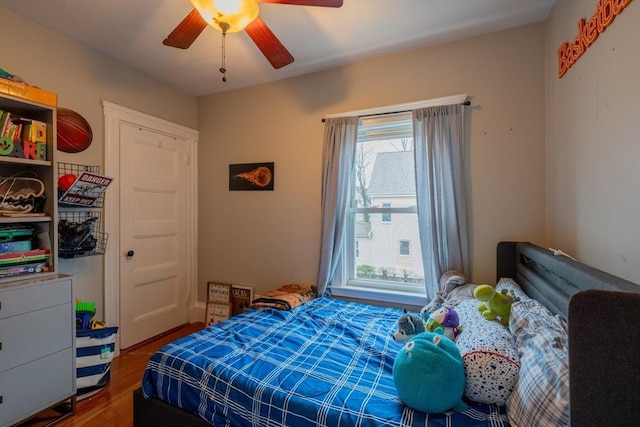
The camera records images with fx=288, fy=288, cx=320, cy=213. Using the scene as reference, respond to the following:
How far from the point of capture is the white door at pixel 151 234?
2.69 m

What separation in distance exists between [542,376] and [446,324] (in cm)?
57

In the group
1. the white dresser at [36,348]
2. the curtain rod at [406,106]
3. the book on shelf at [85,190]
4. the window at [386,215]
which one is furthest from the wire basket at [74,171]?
the window at [386,215]

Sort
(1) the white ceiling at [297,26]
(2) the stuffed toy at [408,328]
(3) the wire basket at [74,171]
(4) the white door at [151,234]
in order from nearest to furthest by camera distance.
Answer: (2) the stuffed toy at [408,328]
(1) the white ceiling at [297,26]
(3) the wire basket at [74,171]
(4) the white door at [151,234]

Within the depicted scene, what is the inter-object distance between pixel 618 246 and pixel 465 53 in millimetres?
1715

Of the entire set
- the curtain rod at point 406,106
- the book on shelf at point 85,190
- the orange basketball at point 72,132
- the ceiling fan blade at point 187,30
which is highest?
the ceiling fan blade at point 187,30

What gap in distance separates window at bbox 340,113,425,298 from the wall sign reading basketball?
3.26ft

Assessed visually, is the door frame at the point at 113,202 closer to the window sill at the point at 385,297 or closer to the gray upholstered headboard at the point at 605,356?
the window sill at the point at 385,297

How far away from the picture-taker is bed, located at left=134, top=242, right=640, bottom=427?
0.73 metres

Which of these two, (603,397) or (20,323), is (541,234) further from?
(20,323)

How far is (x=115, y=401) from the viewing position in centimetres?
202

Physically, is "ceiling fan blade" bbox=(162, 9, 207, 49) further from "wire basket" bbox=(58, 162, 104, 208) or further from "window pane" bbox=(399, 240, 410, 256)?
"window pane" bbox=(399, 240, 410, 256)

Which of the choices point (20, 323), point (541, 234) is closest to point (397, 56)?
point (541, 234)

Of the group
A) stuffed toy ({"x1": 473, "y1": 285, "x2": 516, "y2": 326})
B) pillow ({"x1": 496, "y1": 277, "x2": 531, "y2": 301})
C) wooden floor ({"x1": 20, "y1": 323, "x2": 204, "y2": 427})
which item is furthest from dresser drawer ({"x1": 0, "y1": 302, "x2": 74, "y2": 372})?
pillow ({"x1": 496, "y1": 277, "x2": 531, "y2": 301})

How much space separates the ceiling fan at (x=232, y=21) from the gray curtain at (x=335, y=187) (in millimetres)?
898
